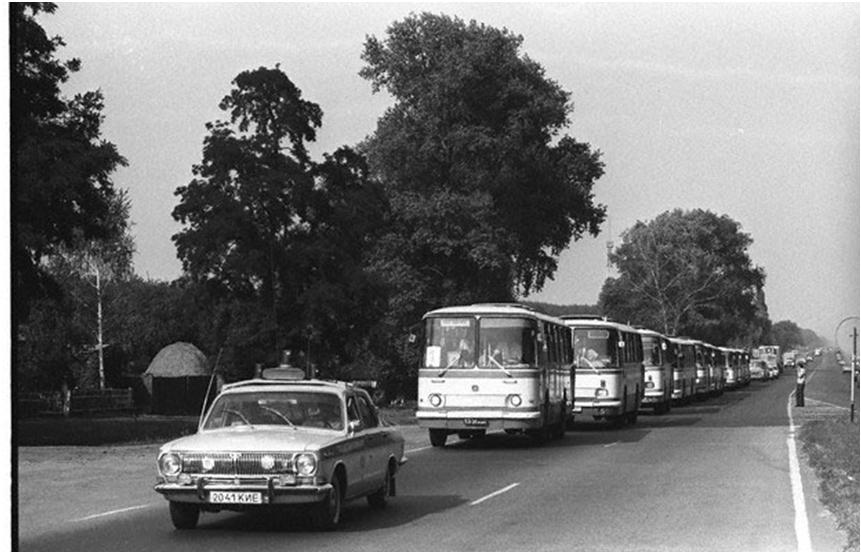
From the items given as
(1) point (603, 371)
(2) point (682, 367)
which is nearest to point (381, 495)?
(1) point (603, 371)

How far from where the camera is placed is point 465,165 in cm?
6194

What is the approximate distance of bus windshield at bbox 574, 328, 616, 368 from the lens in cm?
4269

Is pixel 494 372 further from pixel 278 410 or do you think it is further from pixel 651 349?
pixel 651 349

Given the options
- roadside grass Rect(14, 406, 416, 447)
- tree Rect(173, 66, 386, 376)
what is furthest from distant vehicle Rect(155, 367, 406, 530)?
tree Rect(173, 66, 386, 376)

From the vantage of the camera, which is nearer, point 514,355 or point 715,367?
point 514,355

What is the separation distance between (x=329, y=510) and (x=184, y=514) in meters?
1.51

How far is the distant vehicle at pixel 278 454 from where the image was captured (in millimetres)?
15016

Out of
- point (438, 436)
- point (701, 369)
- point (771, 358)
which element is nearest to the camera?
point (438, 436)

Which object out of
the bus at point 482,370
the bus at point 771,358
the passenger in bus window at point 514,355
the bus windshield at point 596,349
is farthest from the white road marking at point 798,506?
the bus at point 771,358

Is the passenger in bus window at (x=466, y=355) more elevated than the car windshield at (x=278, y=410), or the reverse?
the passenger in bus window at (x=466, y=355)

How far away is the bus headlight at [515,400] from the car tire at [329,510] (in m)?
15.1

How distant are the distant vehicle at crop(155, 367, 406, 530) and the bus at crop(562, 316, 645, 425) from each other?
24441 millimetres

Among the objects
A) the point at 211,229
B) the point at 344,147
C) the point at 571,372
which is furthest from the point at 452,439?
the point at 344,147

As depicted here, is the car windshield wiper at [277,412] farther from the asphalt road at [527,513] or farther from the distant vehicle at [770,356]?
the distant vehicle at [770,356]
